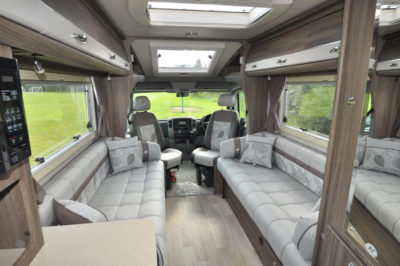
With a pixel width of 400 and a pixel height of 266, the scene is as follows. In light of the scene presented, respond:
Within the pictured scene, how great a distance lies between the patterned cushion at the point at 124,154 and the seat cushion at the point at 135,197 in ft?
0.24

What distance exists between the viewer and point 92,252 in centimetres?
78

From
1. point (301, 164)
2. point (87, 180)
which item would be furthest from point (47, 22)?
point (301, 164)

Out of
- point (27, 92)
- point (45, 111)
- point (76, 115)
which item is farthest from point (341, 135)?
point (76, 115)

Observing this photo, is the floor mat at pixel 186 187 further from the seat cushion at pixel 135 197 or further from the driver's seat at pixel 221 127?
the seat cushion at pixel 135 197

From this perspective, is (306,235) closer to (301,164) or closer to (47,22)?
(301,164)

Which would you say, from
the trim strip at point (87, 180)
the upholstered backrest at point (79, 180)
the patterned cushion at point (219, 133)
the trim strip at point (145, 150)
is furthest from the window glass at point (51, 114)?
the patterned cushion at point (219, 133)

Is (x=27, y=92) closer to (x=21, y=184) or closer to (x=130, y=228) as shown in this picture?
(x=21, y=184)

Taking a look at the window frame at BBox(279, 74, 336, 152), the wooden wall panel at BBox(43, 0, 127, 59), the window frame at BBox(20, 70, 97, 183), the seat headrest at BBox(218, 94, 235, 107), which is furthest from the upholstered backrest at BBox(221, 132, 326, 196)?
the wooden wall panel at BBox(43, 0, 127, 59)

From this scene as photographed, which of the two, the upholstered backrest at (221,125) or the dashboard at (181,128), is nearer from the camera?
the upholstered backrest at (221,125)

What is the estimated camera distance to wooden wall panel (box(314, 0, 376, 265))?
2.60 ft

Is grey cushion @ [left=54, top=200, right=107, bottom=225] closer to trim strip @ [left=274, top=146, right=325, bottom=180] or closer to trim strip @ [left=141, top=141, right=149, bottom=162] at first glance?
trim strip @ [left=141, top=141, right=149, bottom=162]

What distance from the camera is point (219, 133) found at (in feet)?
12.1

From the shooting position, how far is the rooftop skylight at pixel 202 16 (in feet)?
6.93

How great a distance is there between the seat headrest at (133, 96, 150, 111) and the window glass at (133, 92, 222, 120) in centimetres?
111
